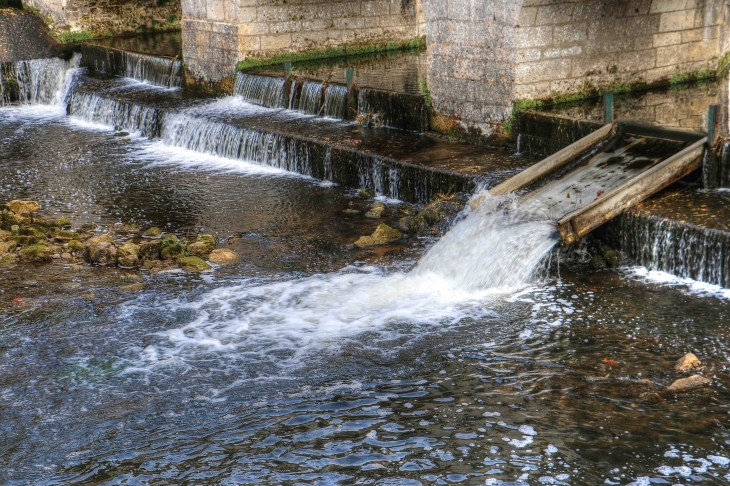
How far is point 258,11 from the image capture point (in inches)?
735

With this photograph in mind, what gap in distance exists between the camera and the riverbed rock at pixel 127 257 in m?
10.5

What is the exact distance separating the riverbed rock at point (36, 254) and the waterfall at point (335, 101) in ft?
20.3

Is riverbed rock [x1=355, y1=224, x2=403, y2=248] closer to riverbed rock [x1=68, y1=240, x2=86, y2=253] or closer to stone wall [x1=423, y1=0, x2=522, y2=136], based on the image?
stone wall [x1=423, y1=0, x2=522, y2=136]

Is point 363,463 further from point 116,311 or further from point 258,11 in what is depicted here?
point 258,11

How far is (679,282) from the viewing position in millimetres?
9242

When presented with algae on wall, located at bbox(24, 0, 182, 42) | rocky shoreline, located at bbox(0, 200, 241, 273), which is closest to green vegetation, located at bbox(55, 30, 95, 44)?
algae on wall, located at bbox(24, 0, 182, 42)

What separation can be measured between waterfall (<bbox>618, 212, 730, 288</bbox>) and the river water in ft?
0.65

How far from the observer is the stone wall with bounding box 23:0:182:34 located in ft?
77.3

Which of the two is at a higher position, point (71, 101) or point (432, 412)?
point (71, 101)

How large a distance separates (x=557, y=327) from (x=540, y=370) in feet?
3.01

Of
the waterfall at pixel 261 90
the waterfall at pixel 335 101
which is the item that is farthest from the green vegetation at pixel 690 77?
the waterfall at pixel 261 90

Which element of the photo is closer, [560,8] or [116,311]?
[116,311]

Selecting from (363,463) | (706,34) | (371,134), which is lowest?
(363,463)

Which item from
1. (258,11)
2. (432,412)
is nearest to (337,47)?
(258,11)
